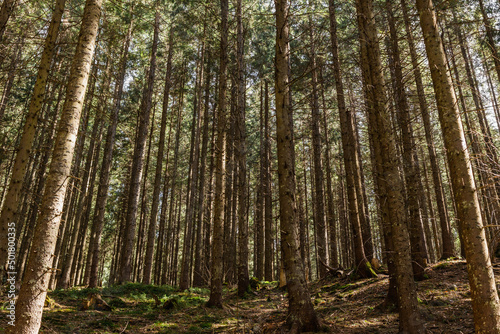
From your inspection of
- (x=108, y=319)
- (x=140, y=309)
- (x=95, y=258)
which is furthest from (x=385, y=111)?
(x=95, y=258)

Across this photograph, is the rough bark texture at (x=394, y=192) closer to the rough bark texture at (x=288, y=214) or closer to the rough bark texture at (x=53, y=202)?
the rough bark texture at (x=288, y=214)

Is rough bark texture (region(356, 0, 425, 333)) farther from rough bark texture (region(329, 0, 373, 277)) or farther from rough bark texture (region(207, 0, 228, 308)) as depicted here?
rough bark texture (region(207, 0, 228, 308))

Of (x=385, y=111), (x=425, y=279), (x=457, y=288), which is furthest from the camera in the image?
(x=425, y=279)

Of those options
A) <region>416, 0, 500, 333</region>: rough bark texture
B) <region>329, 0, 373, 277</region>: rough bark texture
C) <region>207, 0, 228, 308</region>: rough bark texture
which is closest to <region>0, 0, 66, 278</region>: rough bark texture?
<region>207, 0, 228, 308</region>: rough bark texture

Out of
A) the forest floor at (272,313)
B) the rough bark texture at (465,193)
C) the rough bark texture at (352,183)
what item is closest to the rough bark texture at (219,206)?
the forest floor at (272,313)

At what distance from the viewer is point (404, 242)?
17.0 ft

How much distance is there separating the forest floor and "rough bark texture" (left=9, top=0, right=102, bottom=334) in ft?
6.48

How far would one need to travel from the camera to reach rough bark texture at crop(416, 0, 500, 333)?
155 inches

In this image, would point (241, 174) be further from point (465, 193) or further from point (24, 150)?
point (465, 193)

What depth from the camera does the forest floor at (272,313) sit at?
591 cm

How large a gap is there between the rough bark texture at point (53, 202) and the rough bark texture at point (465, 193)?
6053 millimetres

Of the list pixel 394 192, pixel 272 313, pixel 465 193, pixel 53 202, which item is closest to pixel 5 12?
pixel 53 202

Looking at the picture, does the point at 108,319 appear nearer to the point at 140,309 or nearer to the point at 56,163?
the point at 140,309

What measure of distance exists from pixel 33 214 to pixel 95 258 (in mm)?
5871
